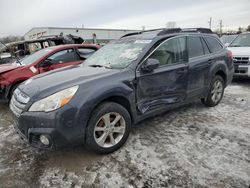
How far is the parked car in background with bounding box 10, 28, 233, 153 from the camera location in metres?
2.88

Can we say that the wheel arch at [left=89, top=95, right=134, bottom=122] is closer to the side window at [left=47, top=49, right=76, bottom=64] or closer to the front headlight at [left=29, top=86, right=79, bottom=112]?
the front headlight at [left=29, top=86, right=79, bottom=112]

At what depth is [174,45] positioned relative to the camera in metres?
4.20

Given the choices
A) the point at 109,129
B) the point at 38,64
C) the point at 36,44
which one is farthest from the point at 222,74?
the point at 36,44

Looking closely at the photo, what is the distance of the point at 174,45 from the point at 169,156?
202 centimetres

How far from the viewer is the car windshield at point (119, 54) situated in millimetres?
3729

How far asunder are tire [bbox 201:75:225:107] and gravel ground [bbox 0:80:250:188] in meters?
0.75

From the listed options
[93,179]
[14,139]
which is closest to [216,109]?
[93,179]

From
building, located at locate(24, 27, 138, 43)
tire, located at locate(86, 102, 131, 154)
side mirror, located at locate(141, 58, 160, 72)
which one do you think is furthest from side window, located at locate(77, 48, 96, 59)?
building, located at locate(24, 27, 138, 43)

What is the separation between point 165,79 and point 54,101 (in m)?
1.89

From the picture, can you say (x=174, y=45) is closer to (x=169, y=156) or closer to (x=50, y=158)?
(x=169, y=156)

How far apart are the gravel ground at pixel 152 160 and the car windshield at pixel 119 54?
4.09 ft

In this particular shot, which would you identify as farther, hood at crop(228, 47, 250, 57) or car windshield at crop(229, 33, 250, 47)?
car windshield at crop(229, 33, 250, 47)

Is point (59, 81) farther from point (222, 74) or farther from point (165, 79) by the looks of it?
point (222, 74)

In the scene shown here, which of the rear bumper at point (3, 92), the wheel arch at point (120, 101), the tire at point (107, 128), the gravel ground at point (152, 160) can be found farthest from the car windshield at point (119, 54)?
the rear bumper at point (3, 92)
